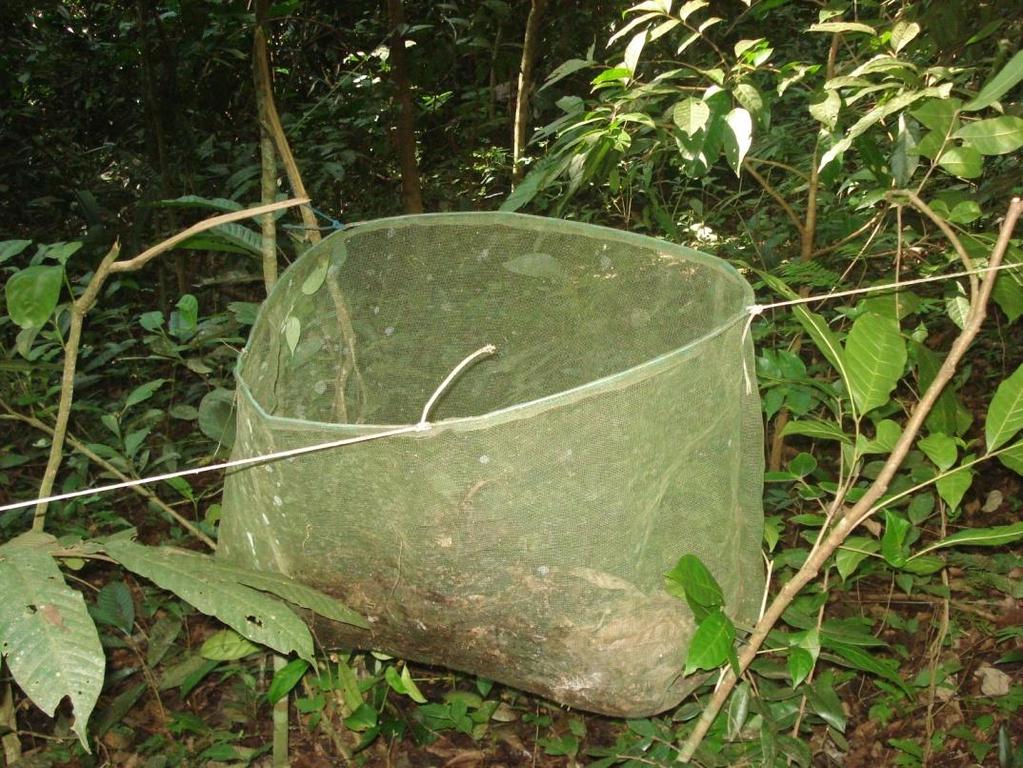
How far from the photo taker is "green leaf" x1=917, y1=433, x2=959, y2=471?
3.99 ft

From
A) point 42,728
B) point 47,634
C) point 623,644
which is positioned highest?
point 47,634

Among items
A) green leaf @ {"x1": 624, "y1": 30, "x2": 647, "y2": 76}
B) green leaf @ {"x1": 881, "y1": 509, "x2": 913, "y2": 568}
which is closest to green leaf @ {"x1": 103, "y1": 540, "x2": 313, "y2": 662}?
green leaf @ {"x1": 881, "y1": 509, "x2": 913, "y2": 568}

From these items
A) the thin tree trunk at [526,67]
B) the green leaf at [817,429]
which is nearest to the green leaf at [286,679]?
the green leaf at [817,429]

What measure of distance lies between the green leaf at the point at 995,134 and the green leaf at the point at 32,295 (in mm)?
1149

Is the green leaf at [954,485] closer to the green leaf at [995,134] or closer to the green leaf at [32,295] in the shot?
the green leaf at [995,134]

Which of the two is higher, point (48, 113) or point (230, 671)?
point (48, 113)

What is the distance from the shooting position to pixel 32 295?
1073 mm

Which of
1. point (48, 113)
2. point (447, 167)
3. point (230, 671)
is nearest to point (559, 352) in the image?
point (230, 671)

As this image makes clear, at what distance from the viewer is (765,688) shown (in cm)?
176

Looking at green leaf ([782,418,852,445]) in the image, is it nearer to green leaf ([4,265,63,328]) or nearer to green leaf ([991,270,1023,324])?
green leaf ([991,270,1023,324])

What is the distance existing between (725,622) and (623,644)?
0.40 ft

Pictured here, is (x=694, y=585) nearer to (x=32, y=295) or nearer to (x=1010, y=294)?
(x=1010, y=294)

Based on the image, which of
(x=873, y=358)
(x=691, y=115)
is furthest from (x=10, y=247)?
(x=873, y=358)

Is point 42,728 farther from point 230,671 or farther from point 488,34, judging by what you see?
point 488,34
